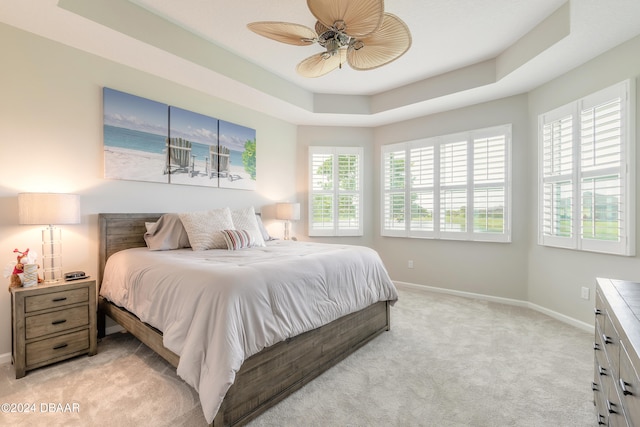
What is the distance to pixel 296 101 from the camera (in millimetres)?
4043

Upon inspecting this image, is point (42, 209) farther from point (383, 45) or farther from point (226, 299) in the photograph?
point (383, 45)

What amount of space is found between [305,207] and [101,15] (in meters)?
3.33

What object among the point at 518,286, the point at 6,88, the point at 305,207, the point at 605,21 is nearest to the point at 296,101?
the point at 305,207

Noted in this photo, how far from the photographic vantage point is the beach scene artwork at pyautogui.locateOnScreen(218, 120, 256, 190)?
379 cm

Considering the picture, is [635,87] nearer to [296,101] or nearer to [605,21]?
[605,21]

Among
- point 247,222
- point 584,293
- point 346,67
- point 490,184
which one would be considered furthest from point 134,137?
point 584,293

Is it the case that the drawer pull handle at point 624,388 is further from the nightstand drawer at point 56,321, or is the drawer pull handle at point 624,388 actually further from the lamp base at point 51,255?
Result: the lamp base at point 51,255

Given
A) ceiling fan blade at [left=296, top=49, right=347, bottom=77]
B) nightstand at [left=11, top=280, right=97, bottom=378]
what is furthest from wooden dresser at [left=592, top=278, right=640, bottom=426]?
nightstand at [left=11, top=280, right=97, bottom=378]

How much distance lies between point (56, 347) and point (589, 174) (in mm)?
4881

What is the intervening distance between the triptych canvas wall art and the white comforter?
0.98 m

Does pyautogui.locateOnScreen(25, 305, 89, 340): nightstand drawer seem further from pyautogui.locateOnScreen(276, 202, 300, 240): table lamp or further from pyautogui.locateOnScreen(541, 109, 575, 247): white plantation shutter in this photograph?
pyautogui.locateOnScreen(541, 109, 575, 247): white plantation shutter

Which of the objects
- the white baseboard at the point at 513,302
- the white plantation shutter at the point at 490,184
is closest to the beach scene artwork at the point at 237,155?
the white baseboard at the point at 513,302

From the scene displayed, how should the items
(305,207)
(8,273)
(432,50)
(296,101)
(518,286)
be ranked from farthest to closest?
(305,207)
(296,101)
(518,286)
(432,50)
(8,273)

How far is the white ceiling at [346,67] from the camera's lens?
231 cm
